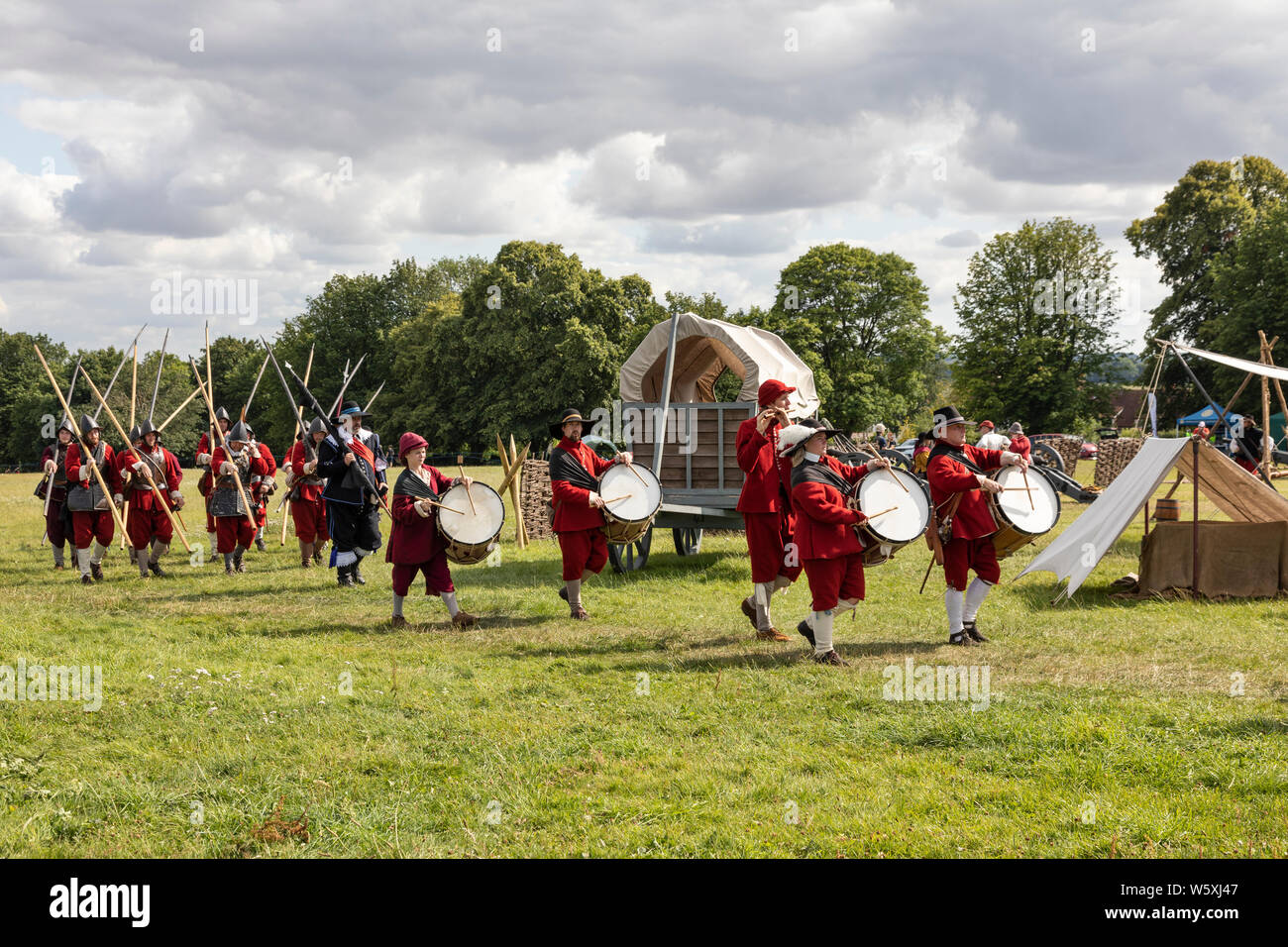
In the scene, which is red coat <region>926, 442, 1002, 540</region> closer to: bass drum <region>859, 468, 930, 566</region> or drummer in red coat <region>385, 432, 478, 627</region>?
bass drum <region>859, 468, 930, 566</region>

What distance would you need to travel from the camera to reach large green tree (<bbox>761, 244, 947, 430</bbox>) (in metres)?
46.6

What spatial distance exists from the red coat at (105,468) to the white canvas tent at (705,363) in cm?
629

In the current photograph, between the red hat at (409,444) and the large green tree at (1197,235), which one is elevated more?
the large green tree at (1197,235)

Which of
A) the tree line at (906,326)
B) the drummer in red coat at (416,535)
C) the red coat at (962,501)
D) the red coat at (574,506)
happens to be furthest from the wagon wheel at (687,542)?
the tree line at (906,326)

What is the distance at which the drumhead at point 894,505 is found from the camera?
25.8ft

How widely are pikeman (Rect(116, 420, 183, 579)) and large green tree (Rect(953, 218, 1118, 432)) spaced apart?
35.0 m

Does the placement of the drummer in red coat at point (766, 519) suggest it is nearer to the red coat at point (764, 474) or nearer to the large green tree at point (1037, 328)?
the red coat at point (764, 474)

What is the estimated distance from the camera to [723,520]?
1266 centimetres

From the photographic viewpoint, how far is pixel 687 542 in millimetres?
14766

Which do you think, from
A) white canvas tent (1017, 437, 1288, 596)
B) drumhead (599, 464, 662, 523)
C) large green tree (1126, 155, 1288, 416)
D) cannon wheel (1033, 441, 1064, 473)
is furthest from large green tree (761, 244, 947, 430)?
drumhead (599, 464, 662, 523)

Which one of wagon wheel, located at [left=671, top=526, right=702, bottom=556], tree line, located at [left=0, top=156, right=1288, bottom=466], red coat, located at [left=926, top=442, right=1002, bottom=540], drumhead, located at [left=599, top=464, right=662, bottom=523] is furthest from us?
tree line, located at [left=0, top=156, right=1288, bottom=466]

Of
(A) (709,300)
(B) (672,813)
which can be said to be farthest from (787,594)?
(A) (709,300)
